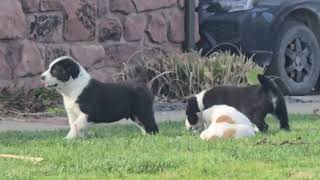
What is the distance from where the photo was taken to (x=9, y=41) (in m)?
11.5

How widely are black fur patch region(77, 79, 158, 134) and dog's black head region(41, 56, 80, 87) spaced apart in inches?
8.1

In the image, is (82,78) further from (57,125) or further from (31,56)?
(31,56)

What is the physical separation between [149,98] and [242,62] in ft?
12.0

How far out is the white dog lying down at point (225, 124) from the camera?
28.0ft

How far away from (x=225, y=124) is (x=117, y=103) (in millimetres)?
1213

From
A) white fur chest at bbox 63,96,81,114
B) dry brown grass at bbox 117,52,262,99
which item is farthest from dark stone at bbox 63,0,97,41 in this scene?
white fur chest at bbox 63,96,81,114

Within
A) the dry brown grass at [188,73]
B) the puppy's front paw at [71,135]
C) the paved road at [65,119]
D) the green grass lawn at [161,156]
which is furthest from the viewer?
the dry brown grass at [188,73]

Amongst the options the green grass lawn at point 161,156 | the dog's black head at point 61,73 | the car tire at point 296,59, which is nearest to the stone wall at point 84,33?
the car tire at point 296,59

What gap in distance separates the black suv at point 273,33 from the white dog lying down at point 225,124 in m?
4.21

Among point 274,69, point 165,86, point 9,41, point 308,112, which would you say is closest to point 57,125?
point 9,41

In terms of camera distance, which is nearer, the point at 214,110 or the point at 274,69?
the point at 214,110

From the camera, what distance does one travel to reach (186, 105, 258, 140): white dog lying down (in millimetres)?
8523

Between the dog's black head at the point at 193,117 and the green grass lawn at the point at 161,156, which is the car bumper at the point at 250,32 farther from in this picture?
the green grass lawn at the point at 161,156

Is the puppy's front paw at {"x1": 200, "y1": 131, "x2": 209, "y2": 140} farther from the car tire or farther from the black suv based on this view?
the car tire
